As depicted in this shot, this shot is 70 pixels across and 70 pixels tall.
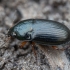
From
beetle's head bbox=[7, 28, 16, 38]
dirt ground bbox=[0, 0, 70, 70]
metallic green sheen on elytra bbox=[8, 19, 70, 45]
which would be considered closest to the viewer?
dirt ground bbox=[0, 0, 70, 70]

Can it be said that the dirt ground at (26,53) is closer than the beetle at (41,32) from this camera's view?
Yes

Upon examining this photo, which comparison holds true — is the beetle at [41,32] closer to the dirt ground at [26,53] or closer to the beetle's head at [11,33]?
the beetle's head at [11,33]

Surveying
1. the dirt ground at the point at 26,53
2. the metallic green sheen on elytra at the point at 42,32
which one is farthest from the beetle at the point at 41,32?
the dirt ground at the point at 26,53

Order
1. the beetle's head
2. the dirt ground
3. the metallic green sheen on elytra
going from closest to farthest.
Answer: the dirt ground, the metallic green sheen on elytra, the beetle's head

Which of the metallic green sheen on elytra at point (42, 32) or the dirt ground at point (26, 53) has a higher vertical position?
the metallic green sheen on elytra at point (42, 32)

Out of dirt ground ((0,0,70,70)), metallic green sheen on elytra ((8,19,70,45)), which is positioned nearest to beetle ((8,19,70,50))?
metallic green sheen on elytra ((8,19,70,45))

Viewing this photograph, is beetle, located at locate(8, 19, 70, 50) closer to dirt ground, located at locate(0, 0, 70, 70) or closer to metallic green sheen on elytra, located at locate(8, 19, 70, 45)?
metallic green sheen on elytra, located at locate(8, 19, 70, 45)

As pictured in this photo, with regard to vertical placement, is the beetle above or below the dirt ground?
above

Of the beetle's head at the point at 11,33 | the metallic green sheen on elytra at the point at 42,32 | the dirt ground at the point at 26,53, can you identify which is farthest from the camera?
the beetle's head at the point at 11,33

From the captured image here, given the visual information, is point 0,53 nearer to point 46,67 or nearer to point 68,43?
point 46,67

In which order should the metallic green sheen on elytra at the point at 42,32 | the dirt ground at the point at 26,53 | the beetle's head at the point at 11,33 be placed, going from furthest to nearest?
the beetle's head at the point at 11,33
the metallic green sheen on elytra at the point at 42,32
the dirt ground at the point at 26,53
